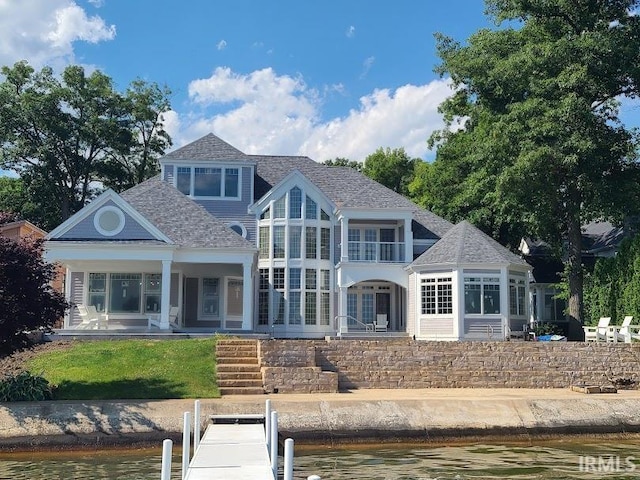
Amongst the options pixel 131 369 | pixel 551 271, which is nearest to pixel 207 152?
pixel 131 369

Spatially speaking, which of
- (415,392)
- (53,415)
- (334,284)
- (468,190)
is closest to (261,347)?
(415,392)

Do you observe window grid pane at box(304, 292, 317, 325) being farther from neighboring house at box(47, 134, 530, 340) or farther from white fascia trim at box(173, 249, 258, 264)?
white fascia trim at box(173, 249, 258, 264)

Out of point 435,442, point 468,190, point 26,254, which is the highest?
point 468,190

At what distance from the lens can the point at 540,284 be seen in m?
40.8

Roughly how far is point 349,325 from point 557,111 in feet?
44.7

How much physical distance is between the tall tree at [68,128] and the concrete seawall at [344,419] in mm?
→ 35525

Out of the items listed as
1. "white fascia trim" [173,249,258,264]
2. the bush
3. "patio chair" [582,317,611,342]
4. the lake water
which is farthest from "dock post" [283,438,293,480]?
"patio chair" [582,317,611,342]

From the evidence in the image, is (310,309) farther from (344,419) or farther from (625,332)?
(344,419)

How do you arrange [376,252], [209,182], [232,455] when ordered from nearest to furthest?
[232,455], [376,252], [209,182]

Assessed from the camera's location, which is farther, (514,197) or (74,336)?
(514,197)

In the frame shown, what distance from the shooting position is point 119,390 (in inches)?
746

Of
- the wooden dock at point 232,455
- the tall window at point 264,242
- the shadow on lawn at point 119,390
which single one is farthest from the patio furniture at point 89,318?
the wooden dock at point 232,455

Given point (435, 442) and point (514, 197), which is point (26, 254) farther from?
point (514, 197)

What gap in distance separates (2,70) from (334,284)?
3099 cm
